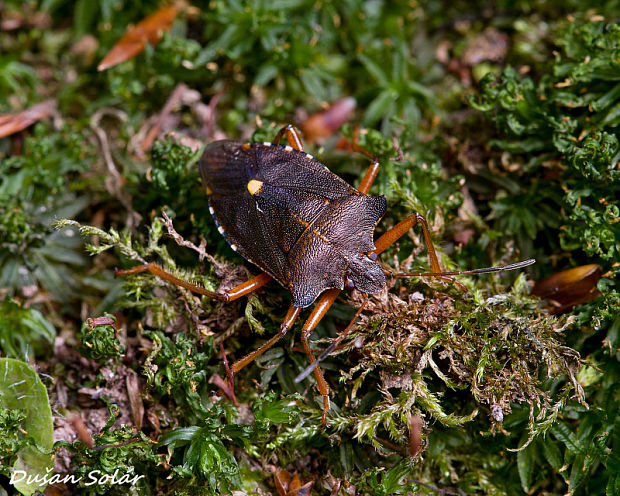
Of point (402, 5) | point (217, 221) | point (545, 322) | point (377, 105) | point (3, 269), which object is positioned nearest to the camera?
point (545, 322)

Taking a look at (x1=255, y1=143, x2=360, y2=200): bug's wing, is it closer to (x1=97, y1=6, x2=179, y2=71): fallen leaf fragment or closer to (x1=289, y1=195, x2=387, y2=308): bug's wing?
(x1=289, y1=195, x2=387, y2=308): bug's wing

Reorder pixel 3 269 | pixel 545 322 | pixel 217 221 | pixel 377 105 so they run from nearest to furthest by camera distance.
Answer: pixel 545 322 < pixel 217 221 < pixel 3 269 < pixel 377 105

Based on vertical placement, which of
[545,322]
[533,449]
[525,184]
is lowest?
[533,449]

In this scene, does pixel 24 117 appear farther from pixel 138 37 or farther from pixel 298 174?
pixel 298 174

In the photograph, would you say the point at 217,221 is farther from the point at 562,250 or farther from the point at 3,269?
the point at 562,250

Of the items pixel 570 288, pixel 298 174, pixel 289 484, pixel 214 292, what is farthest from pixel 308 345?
pixel 570 288

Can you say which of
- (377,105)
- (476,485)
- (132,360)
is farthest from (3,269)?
(476,485)

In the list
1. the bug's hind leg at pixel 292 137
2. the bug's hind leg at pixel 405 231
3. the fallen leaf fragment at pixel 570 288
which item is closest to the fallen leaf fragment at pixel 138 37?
the bug's hind leg at pixel 292 137
